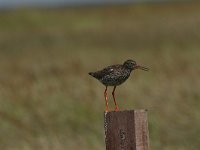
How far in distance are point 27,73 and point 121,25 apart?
57.0 feet

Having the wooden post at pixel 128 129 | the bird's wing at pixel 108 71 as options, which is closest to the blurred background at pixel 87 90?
the bird's wing at pixel 108 71

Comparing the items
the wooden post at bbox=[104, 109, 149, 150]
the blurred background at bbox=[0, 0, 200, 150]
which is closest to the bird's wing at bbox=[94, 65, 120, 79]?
the wooden post at bbox=[104, 109, 149, 150]

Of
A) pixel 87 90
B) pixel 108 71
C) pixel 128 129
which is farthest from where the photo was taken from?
pixel 87 90

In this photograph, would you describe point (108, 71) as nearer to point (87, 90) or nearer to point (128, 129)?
point (128, 129)

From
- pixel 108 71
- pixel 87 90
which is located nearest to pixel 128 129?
pixel 108 71

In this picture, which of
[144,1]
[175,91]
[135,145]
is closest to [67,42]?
[175,91]

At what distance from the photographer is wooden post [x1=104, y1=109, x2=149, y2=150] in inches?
242

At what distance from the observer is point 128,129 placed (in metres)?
6.19

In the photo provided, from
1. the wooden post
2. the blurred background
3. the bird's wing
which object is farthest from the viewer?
the blurred background

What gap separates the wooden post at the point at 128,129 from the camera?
6.14 meters

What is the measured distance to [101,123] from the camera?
42.1 feet

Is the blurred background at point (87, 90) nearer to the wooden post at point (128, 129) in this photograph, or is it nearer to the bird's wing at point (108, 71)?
the bird's wing at point (108, 71)

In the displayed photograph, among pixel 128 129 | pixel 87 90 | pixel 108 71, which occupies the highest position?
pixel 87 90

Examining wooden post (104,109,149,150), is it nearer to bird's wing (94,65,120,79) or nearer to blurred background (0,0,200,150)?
bird's wing (94,65,120,79)
